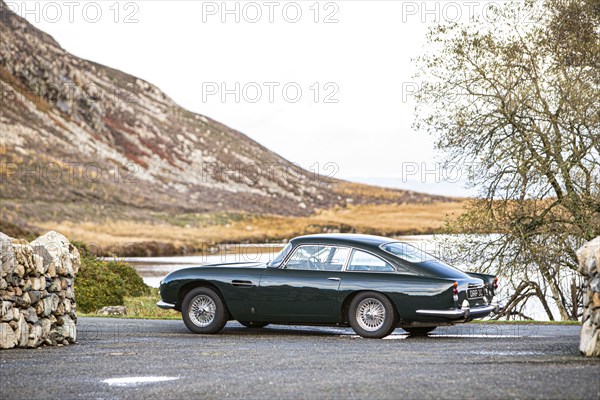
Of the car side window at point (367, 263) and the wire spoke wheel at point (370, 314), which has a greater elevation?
the car side window at point (367, 263)

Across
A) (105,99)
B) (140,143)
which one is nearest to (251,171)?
(140,143)

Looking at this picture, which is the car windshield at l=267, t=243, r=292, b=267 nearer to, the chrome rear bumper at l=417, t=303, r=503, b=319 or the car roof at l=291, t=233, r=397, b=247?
the car roof at l=291, t=233, r=397, b=247

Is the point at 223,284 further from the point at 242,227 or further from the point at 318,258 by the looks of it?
the point at 242,227

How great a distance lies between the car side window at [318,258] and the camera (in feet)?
46.6

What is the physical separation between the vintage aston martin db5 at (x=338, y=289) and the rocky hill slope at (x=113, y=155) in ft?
208

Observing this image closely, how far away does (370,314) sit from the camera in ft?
45.1

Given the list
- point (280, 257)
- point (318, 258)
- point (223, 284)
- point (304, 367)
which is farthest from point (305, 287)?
point (304, 367)

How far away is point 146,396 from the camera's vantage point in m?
8.98

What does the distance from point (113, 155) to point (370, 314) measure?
94.1 metres

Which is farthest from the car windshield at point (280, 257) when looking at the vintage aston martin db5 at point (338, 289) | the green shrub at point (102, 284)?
the green shrub at point (102, 284)

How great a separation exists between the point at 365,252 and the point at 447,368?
435 centimetres

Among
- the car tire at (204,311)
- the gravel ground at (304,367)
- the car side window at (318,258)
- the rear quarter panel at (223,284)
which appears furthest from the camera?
the car tire at (204,311)

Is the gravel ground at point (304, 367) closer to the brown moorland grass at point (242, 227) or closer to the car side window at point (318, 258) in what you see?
the car side window at point (318, 258)

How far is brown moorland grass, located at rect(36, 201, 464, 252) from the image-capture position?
7044 cm
